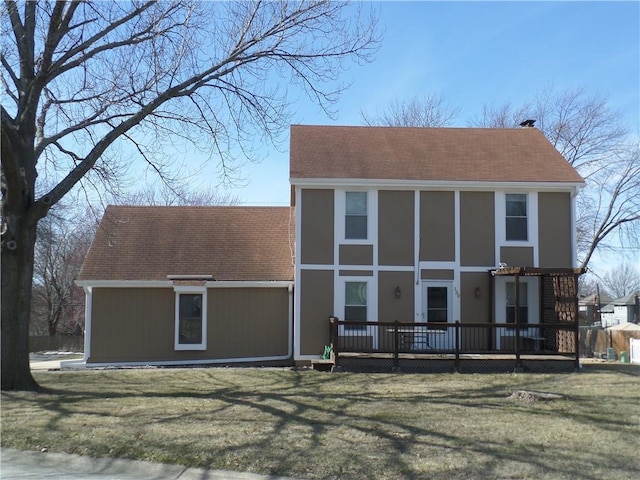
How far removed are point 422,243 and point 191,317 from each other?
7.37 metres

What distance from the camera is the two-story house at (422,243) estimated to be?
15984 millimetres

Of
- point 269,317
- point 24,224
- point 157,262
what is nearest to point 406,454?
point 24,224

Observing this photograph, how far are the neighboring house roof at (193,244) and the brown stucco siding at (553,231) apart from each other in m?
7.54

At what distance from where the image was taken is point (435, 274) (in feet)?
53.0

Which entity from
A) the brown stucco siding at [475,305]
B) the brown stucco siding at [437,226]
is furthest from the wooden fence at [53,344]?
the brown stucco siding at [475,305]

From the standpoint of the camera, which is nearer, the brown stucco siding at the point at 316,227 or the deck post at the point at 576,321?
the deck post at the point at 576,321

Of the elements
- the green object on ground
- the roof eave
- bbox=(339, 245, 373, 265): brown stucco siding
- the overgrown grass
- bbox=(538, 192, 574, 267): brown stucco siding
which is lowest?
the overgrown grass

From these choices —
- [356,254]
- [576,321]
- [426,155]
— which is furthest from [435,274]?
[426,155]

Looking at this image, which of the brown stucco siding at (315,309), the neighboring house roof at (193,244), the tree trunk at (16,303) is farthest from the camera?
the neighboring house roof at (193,244)

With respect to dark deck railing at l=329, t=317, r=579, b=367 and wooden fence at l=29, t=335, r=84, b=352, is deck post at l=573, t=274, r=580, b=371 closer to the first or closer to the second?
dark deck railing at l=329, t=317, r=579, b=367

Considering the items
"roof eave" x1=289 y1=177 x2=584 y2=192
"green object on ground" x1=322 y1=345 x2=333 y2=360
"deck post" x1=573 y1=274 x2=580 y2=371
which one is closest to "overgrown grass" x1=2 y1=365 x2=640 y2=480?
"deck post" x1=573 y1=274 x2=580 y2=371

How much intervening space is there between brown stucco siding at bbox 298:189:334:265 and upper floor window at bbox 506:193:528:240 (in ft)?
16.6

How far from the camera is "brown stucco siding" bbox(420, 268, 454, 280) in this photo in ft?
53.0

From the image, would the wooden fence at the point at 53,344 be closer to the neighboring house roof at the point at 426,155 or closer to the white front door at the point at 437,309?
the neighboring house roof at the point at 426,155
